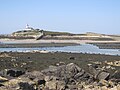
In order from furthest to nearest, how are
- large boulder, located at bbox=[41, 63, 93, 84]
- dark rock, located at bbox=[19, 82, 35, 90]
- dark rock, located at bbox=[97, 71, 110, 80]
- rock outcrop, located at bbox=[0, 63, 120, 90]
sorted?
dark rock, located at bbox=[97, 71, 110, 80]
large boulder, located at bbox=[41, 63, 93, 84]
rock outcrop, located at bbox=[0, 63, 120, 90]
dark rock, located at bbox=[19, 82, 35, 90]

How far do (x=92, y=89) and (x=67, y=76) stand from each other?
4.34 meters

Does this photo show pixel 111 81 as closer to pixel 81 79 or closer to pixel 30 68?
pixel 81 79

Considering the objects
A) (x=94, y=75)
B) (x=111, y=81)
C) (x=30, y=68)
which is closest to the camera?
(x=111, y=81)

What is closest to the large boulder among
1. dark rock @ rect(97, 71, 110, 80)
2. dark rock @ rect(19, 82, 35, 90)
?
dark rock @ rect(97, 71, 110, 80)

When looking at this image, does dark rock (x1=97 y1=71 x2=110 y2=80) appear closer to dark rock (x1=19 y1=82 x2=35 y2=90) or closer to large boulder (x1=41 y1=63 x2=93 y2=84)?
large boulder (x1=41 y1=63 x2=93 y2=84)

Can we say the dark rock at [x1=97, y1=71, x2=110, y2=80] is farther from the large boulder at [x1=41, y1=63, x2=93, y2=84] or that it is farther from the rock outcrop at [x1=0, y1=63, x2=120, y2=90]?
the large boulder at [x1=41, y1=63, x2=93, y2=84]

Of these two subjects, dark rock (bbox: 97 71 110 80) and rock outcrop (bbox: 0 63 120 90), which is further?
dark rock (bbox: 97 71 110 80)

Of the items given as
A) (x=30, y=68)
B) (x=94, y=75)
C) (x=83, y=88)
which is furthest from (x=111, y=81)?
(x=30, y=68)

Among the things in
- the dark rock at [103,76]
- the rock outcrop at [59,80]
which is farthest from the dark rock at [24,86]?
the dark rock at [103,76]

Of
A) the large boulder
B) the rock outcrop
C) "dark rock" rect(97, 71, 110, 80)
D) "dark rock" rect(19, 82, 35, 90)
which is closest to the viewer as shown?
"dark rock" rect(19, 82, 35, 90)

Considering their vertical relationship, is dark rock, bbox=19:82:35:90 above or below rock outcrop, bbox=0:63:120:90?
above

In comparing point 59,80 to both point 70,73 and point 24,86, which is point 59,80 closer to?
point 70,73

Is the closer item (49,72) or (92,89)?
(92,89)

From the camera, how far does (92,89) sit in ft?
66.7
